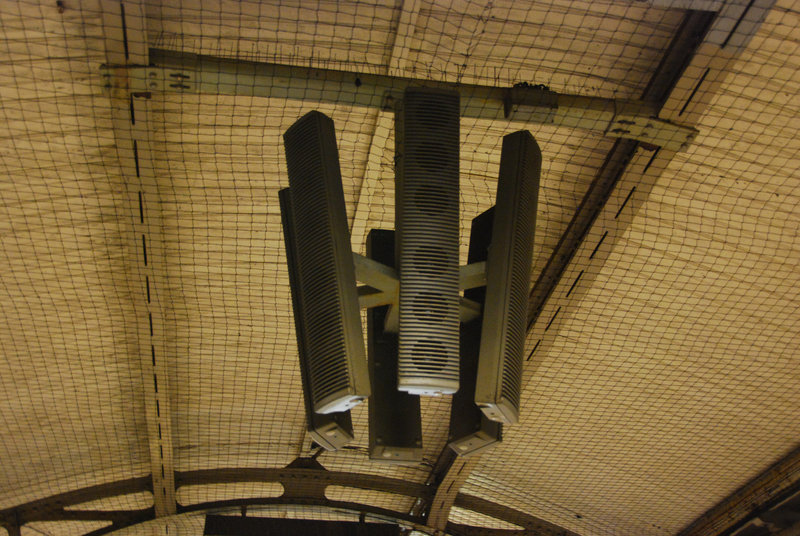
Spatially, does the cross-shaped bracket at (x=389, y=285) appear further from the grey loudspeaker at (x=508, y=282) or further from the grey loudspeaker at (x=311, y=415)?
the grey loudspeaker at (x=311, y=415)

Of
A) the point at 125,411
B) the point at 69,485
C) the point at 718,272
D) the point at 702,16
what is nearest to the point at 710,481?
the point at 718,272

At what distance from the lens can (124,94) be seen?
2.72 metres

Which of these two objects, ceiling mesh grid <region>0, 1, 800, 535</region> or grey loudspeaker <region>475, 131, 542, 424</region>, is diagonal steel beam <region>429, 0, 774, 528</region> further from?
grey loudspeaker <region>475, 131, 542, 424</region>

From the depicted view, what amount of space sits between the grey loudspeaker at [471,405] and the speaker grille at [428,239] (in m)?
0.21

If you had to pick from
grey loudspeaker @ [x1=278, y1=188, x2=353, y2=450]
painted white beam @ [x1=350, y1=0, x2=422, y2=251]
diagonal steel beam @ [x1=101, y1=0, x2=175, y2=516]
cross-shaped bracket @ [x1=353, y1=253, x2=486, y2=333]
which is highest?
painted white beam @ [x1=350, y1=0, x2=422, y2=251]

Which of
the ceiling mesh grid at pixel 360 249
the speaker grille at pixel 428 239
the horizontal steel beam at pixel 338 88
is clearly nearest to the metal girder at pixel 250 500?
the ceiling mesh grid at pixel 360 249

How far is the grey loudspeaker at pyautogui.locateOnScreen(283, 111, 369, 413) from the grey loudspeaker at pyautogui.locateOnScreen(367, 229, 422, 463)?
255 mm

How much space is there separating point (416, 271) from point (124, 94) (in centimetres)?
127

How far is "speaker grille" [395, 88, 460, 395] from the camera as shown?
2.09 metres

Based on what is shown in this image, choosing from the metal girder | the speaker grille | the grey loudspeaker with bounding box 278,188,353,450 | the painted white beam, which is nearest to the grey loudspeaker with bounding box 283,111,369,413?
the grey loudspeaker with bounding box 278,188,353,450

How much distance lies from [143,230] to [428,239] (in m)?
1.44

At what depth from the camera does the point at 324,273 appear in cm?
213

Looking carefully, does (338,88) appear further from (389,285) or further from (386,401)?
(386,401)

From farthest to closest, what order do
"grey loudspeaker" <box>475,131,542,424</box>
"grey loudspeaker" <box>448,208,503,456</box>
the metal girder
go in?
the metal girder < "grey loudspeaker" <box>448,208,503,456</box> < "grey loudspeaker" <box>475,131,542,424</box>
